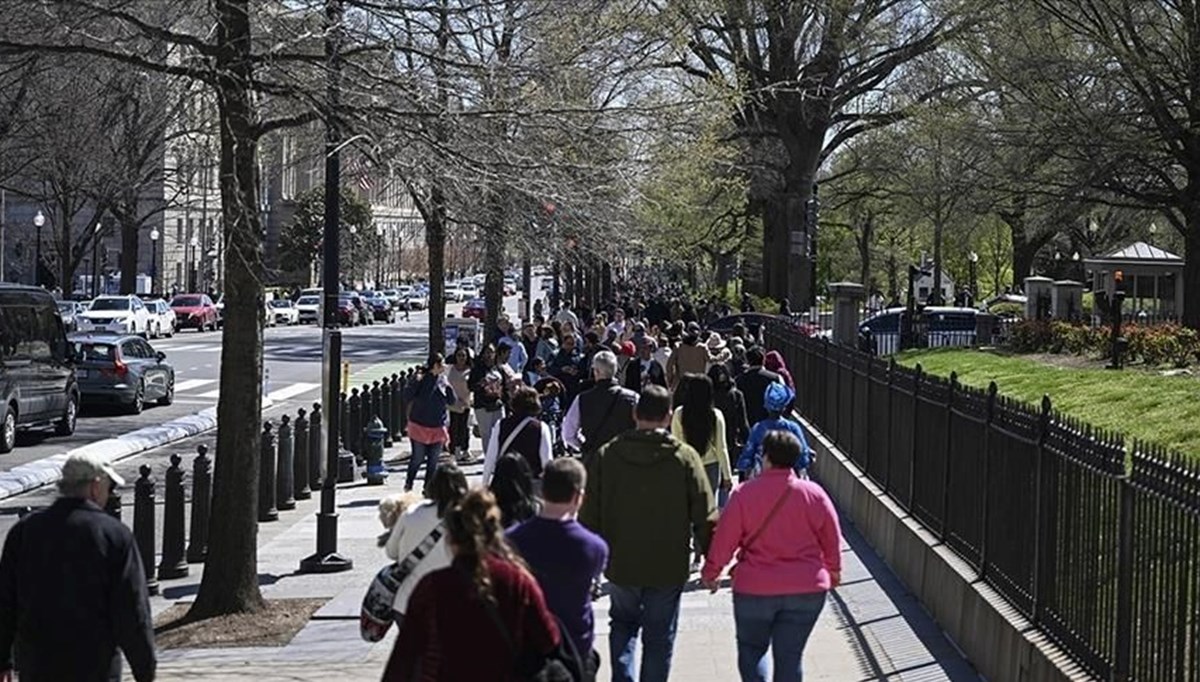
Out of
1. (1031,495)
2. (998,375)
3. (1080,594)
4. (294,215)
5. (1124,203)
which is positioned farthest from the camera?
(294,215)

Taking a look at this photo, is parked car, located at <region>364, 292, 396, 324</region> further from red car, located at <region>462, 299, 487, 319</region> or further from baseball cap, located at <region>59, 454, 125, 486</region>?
baseball cap, located at <region>59, 454, 125, 486</region>

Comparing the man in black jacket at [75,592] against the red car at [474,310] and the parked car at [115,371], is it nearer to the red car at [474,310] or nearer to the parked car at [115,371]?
the parked car at [115,371]

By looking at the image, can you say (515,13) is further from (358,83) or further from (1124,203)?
(1124,203)

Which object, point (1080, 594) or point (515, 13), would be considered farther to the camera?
point (515, 13)

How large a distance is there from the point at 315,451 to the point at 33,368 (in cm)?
727

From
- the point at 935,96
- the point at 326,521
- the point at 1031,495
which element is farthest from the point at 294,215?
the point at 1031,495

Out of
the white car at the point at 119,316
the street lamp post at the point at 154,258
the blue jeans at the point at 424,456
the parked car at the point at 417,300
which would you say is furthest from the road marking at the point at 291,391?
the parked car at the point at 417,300

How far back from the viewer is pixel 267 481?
20734 mm

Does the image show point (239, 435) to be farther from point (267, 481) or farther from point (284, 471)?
point (284, 471)

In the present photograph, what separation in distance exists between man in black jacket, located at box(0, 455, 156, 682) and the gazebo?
39543 mm

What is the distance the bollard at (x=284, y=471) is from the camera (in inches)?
830

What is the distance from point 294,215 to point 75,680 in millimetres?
82389

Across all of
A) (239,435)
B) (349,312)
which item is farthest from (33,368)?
(349,312)

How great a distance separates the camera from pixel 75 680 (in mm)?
7707
